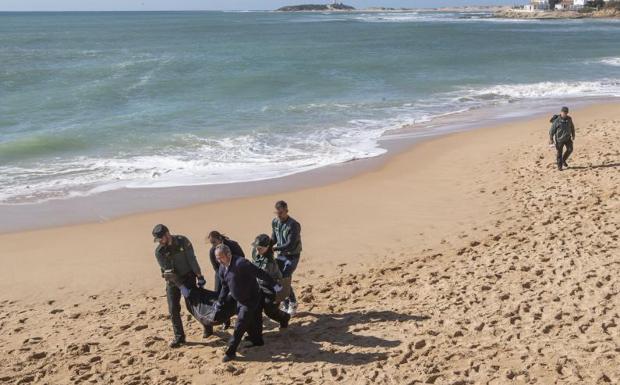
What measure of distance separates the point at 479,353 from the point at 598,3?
143517mm

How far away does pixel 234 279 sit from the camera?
5949mm

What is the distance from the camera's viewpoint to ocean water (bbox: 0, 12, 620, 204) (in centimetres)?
1652

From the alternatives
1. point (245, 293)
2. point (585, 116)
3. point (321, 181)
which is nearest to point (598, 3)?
point (585, 116)

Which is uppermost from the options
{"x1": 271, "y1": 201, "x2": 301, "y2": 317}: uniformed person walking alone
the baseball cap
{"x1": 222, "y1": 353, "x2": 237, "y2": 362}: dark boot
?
the baseball cap

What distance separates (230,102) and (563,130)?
1748 centimetres

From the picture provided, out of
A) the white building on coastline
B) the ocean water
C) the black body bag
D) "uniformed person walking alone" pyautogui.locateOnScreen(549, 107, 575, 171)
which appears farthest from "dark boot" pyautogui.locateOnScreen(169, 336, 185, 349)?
the white building on coastline

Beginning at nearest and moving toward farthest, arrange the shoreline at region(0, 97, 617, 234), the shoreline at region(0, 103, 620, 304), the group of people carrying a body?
1. the group of people carrying a body
2. the shoreline at region(0, 103, 620, 304)
3. the shoreline at region(0, 97, 617, 234)

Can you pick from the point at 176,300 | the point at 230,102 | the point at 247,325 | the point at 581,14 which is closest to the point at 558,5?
the point at 581,14

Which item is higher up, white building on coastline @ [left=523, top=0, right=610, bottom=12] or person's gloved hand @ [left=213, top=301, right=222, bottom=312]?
white building on coastline @ [left=523, top=0, right=610, bottom=12]

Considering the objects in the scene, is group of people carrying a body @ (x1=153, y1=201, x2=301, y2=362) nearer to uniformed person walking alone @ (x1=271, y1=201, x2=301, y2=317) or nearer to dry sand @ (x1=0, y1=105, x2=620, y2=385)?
uniformed person walking alone @ (x1=271, y1=201, x2=301, y2=317)

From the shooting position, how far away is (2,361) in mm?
6754

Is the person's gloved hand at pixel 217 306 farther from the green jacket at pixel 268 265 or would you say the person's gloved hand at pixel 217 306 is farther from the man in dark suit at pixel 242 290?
the green jacket at pixel 268 265

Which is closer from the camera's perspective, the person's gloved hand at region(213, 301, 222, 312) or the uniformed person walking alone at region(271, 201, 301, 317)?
the person's gloved hand at region(213, 301, 222, 312)

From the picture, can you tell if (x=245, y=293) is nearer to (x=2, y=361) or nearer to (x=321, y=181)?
(x=2, y=361)
